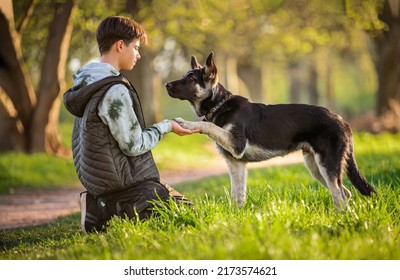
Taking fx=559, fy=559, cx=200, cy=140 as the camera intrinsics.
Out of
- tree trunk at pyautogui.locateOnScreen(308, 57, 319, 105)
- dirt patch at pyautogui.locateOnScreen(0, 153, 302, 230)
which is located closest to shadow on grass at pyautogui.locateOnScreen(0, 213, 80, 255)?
dirt patch at pyautogui.locateOnScreen(0, 153, 302, 230)

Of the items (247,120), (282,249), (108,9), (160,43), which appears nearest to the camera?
(282,249)

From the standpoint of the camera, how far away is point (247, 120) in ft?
19.6

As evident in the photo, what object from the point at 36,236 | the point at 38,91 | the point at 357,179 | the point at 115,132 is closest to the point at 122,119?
the point at 115,132

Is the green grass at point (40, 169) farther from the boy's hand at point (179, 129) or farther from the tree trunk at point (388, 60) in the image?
the tree trunk at point (388, 60)

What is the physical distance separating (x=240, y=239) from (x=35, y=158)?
955 centimetres

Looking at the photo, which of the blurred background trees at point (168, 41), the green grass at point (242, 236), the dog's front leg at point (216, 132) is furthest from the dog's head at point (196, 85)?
the blurred background trees at point (168, 41)

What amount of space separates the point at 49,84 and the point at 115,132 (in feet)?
30.0

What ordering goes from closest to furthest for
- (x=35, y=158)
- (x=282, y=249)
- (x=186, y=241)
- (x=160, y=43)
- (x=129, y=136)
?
(x=282, y=249)
(x=186, y=241)
(x=129, y=136)
(x=35, y=158)
(x=160, y=43)

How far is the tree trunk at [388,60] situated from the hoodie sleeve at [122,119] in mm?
15135

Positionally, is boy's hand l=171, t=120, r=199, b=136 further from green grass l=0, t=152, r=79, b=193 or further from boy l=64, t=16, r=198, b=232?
green grass l=0, t=152, r=79, b=193

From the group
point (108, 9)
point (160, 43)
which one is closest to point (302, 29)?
point (160, 43)

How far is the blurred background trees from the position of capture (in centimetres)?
1321

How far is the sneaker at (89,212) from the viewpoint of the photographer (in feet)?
18.2
